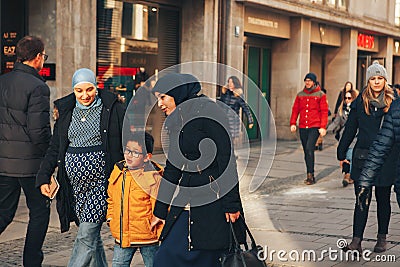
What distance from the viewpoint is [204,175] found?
503 cm

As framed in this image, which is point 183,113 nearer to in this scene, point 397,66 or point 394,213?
point 394,213

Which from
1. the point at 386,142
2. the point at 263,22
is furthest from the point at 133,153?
the point at 263,22

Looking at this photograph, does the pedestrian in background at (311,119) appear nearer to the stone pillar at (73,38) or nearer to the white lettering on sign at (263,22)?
the stone pillar at (73,38)

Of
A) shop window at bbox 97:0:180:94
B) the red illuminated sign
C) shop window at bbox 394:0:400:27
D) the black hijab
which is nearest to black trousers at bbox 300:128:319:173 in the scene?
shop window at bbox 97:0:180:94

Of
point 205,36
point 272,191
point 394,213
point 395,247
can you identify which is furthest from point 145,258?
point 205,36

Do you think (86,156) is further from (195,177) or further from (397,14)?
(397,14)

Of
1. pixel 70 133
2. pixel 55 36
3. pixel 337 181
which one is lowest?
pixel 337 181

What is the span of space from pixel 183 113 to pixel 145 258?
1168mm

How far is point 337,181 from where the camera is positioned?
42.4 ft

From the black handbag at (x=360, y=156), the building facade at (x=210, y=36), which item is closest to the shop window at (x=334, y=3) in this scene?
the building facade at (x=210, y=36)

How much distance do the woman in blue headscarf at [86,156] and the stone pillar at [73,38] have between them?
7.21 meters

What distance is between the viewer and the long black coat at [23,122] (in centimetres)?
643

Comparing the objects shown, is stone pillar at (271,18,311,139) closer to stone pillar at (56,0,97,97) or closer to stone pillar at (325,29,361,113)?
stone pillar at (325,29,361,113)

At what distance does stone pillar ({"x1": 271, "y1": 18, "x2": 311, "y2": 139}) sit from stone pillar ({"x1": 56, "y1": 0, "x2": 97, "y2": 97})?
882 centimetres
